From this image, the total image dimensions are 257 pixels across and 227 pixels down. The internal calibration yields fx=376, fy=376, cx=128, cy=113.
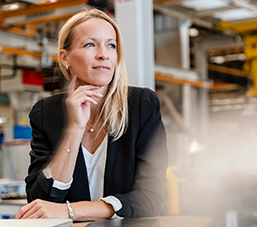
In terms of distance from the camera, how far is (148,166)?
1.26 metres

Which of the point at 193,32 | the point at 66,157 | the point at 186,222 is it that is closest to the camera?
the point at 186,222

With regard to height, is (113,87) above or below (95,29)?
below

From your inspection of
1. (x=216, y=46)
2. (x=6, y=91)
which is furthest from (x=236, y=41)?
(x=6, y=91)

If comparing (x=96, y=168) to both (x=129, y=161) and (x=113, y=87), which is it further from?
(x=113, y=87)

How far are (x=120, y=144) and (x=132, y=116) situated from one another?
0.35ft

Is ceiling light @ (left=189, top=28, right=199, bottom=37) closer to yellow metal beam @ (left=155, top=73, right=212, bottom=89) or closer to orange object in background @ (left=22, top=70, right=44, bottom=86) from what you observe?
yellow metal beam @ (left=155, top=73, right=212, bottom=89)

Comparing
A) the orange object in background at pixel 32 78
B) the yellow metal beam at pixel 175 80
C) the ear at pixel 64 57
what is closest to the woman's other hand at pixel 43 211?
the ear at pixel 64 57

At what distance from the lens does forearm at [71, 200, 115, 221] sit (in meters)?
1.08

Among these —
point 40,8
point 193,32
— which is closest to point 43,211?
point 40,8

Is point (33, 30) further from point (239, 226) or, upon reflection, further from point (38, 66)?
point (239, 226)

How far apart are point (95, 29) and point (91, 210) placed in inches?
24.5

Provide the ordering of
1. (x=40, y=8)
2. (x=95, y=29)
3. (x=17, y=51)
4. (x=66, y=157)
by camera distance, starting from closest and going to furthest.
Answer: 1. (x=66, y=157)
2. (x=95, y=29)
3. (x=40, y=8)
4. (x=17, y=51)

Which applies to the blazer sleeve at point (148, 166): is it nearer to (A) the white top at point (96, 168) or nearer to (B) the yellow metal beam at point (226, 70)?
(A) the white top at point (96, 168)

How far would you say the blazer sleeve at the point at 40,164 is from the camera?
3.98 feet
